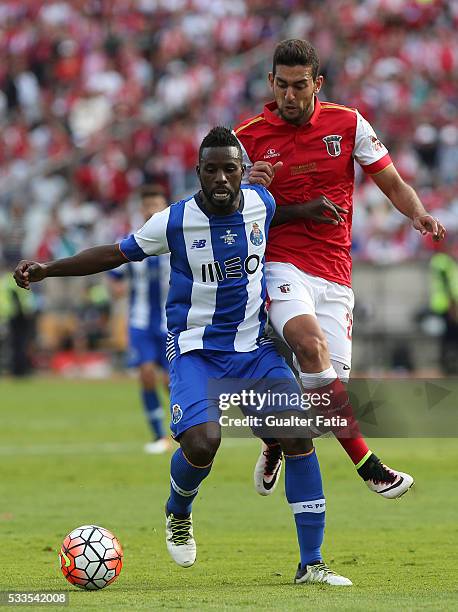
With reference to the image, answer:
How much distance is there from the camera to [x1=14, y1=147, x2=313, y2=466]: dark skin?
6973 millimetres

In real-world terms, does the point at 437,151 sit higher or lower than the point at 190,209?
lower

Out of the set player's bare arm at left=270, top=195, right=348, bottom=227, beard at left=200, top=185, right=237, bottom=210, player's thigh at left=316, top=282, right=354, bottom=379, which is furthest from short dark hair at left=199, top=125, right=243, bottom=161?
player's thigh at left=316, top=282, right=354, bottom=379

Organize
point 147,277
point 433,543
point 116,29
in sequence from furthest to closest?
point 116,29
point 147,277
point 433,543

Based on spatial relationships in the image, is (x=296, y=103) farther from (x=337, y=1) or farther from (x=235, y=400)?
(x=337, y=1)

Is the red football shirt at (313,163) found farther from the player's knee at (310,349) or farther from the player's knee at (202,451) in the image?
the player's knee at (202,451)

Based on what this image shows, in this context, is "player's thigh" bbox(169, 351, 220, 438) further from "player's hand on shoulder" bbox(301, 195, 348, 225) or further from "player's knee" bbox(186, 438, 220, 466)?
"player's hand on shoulder" bbox(301, 195, 348, 225)

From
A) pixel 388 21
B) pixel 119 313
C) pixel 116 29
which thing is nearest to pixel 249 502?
pixel 119 313

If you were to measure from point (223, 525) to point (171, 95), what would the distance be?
730 inches

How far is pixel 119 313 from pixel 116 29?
7.78 m

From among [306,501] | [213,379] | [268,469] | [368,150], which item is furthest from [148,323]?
[306,501]

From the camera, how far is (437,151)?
24672 mm

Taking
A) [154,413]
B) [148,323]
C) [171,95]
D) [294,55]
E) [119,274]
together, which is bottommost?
[154,413]

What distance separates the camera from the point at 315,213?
7629 millimetres

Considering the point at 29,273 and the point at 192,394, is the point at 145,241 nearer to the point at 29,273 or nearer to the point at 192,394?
the point at 29,273
